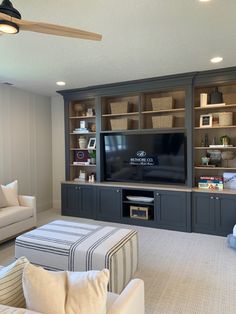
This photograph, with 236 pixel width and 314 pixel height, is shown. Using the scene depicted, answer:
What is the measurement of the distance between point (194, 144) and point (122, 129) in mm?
1364

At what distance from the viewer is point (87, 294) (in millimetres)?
1082

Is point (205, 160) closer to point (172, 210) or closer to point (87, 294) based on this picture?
point (172, 210)

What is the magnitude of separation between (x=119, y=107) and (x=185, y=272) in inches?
123

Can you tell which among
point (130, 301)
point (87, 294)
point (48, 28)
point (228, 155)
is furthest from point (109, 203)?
point (87, 294)

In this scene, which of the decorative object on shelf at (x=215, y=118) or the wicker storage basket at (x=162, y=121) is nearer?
the decorative object on shelf at (x=215, y=118)

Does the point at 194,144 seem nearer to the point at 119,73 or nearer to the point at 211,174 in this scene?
the point at 211,174

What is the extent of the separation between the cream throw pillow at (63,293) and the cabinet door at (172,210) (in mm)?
3127

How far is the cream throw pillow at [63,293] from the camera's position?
41.6 inches

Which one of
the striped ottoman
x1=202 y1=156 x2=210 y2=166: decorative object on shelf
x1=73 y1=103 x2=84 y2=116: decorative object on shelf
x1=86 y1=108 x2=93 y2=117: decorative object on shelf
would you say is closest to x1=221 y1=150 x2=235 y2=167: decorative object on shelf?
x1=202 y1=156 x2=210 y2=166: decorative object on shelf

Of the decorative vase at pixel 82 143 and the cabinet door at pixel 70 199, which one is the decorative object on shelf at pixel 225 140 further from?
the cabinet door at pixel 70 199

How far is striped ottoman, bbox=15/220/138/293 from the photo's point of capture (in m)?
2.29

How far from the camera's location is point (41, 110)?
18.0 ft

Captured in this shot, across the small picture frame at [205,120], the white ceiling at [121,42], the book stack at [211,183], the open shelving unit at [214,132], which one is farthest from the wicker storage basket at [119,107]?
the book stack at [211,183]

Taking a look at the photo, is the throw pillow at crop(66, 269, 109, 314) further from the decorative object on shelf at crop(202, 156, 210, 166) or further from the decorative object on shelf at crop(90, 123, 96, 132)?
the decorative object on shelf at crop(90, 123, 96, 132)
